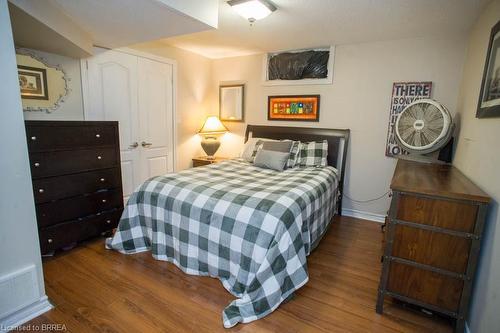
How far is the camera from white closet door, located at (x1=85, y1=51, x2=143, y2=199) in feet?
9.47

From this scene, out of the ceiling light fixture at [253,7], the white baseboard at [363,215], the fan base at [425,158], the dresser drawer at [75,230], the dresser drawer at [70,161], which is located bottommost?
the white baseboard at [363,215]

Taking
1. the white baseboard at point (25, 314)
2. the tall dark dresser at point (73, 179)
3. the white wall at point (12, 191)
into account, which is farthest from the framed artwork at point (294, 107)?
the white baseboard at point (25, 314)

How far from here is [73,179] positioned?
231 cm

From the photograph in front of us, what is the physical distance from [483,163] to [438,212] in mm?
476

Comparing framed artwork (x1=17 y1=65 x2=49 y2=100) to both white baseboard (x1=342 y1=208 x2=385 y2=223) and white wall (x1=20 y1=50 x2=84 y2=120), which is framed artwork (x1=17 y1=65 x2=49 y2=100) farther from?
white baseboard (x1=342 y1=208 x2=385 y2=223)

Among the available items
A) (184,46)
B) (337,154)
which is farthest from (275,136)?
(184,46)

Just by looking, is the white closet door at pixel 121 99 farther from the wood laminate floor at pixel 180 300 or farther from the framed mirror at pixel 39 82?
the wood laminate floor at pixel 180 300

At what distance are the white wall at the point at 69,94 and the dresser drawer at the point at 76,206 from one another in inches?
35.4

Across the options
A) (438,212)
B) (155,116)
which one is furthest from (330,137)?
(155,116)

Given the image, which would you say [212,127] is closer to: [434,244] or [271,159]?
[271,159]

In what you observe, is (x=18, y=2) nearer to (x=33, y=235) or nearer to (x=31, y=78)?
(x=31, y=78)

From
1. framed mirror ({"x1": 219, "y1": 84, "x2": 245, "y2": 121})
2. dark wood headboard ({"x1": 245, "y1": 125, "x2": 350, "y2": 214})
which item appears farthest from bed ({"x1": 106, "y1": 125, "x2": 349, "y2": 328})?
framed mirror ({"x1": 219, "y1": 84, "x2": 245, "y2": 121})

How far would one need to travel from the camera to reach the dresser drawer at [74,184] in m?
2.12

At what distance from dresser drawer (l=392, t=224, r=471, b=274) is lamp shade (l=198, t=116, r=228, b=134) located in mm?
3068
